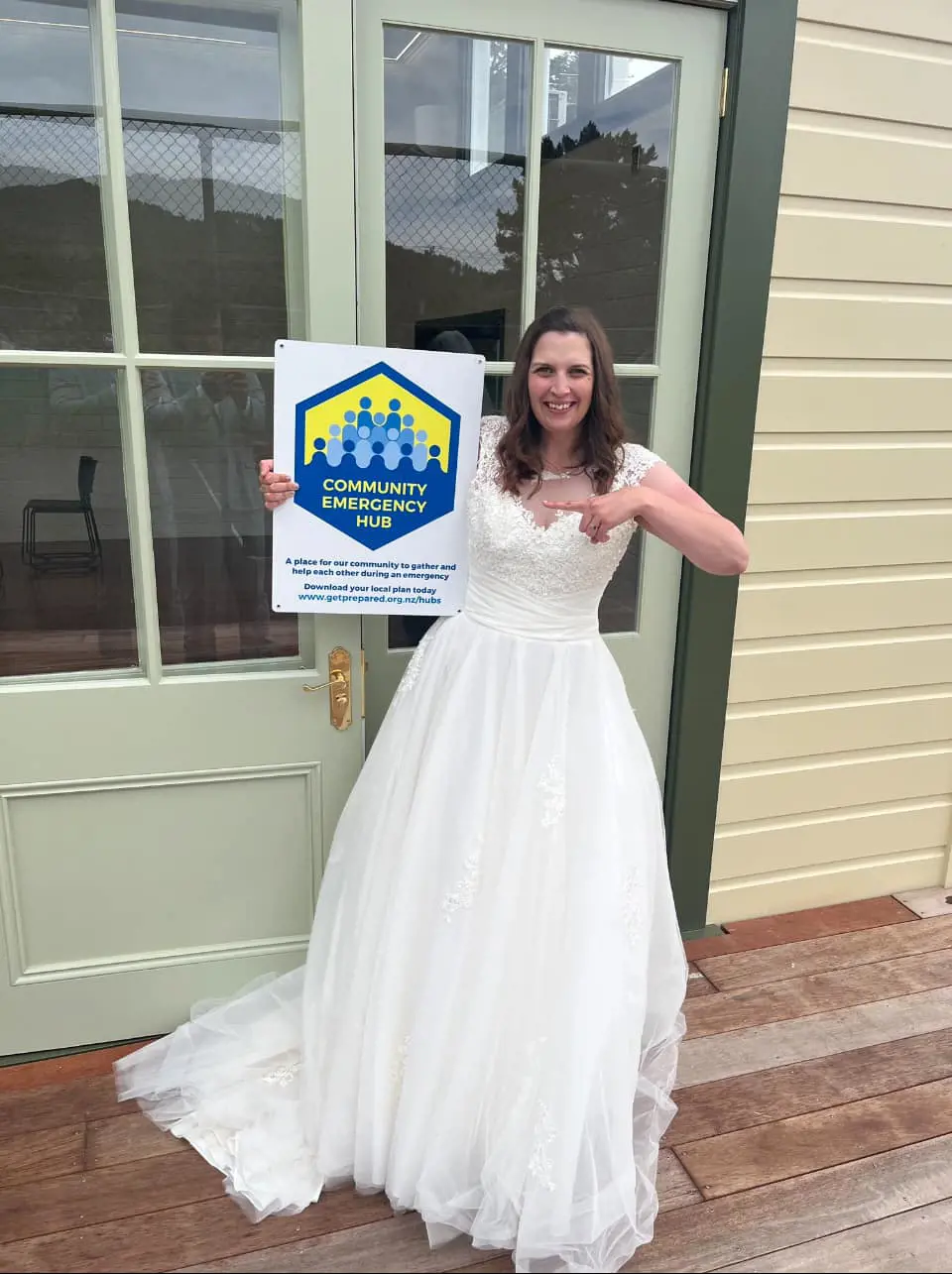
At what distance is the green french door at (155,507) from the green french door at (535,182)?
0.14 metres

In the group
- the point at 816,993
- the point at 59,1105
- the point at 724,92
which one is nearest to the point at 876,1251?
the point at 816,993

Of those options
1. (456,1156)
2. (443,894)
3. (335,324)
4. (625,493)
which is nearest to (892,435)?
(625,493)

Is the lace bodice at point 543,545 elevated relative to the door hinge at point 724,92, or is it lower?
lower

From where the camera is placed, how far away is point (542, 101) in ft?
6.51

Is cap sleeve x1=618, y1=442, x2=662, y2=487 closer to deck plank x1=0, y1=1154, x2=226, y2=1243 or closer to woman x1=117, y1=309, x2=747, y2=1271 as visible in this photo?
woman x1=117, y1=309, x2=747, y2=1271

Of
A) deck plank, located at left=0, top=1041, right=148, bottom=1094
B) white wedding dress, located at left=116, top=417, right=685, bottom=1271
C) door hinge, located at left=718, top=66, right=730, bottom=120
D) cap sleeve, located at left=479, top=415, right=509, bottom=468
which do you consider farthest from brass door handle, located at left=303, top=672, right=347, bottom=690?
door hinge, located at left=718, top=66, right=730, bottom=120

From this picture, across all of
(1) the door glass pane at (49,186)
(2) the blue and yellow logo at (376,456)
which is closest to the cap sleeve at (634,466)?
(2) the blue and yellow logo at (376,456)

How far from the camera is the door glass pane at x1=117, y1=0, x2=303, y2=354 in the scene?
176 centimetres

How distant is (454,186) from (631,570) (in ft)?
3.28

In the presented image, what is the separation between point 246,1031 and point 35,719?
0.84 m

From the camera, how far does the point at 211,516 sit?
6.55ft

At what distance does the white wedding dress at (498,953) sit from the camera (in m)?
1.64

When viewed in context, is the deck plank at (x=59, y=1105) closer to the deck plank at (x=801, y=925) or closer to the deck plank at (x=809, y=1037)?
the deck plank at (x=809, y=1037)

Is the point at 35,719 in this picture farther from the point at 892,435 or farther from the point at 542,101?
the point at 892,435
